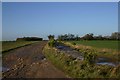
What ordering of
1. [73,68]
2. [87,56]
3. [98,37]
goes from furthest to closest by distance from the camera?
[98,37] → [87,56] → [73,68]

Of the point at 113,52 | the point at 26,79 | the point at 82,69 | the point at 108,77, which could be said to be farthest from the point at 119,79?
the point at 113,52

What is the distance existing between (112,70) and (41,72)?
194 inches

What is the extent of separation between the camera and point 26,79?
14.8m

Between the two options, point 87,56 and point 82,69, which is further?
point 87,56

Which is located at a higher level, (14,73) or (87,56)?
(87,56)

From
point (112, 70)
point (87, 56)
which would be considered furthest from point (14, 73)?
point (112, 70)

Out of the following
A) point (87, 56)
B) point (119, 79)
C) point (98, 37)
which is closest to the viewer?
point (119, 79)

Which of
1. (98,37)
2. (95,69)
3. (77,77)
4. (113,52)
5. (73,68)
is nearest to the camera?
(77,77)

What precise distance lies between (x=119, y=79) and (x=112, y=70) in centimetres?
184

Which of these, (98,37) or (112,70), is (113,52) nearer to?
(112,70)

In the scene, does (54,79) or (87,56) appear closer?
(54,79)

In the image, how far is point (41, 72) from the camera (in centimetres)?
1706

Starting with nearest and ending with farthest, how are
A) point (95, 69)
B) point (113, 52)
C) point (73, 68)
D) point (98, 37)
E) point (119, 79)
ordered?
1. point (119, 79)
2. point (95, 69)
3. point (73, 68)
4. point (113, 52)
5. point (98, 37)

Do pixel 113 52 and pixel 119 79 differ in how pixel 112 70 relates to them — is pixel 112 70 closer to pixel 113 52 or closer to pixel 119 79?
pixel 119 79
